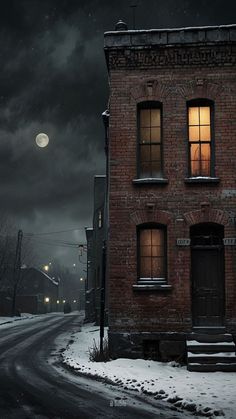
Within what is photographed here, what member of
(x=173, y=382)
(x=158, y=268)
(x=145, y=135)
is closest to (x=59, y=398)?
(x=173, y=382)

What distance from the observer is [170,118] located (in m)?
14.6

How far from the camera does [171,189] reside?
46.9 ft

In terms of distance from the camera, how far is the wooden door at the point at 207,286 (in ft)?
45.4

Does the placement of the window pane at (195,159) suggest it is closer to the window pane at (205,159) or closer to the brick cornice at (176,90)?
the window pane at (205,159)

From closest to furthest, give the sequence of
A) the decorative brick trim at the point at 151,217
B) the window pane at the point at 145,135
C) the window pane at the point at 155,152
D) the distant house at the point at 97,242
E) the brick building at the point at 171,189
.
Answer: the brick building at the point at 171,189 < the decorative brick trim at the point at 151,217 < the window pane at the point at 155,152 < the window pane at the point at 145,135 < the distant house at the point at 97,242

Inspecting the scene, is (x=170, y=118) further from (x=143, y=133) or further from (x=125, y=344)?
(x=125, y=344)

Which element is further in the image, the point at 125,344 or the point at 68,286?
the point at 68,286

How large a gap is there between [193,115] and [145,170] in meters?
2.32

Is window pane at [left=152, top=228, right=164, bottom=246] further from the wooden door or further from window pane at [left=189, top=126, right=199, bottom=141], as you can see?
window pane at [left=189, top=126, right=199, bottom=141]

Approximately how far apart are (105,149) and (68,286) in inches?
6177

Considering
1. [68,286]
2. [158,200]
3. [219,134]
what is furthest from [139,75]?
[68,286]

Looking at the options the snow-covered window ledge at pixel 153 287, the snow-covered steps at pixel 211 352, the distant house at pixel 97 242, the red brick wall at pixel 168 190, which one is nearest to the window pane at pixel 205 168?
the red brick wall at pixel 168 190

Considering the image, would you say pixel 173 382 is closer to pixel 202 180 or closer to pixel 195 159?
pixel 202 180

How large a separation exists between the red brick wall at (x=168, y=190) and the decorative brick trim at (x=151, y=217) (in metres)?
0.03
